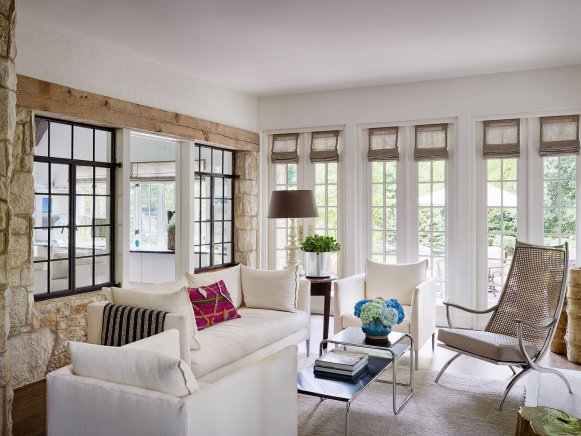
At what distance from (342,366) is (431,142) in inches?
146

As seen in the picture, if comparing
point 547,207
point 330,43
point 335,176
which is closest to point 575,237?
point 547,207

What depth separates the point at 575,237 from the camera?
18.1ft

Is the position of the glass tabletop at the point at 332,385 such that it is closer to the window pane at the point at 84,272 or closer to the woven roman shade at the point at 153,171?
the window pane at the point at 84,272

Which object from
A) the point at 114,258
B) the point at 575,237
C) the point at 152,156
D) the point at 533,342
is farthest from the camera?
the point at 152,156

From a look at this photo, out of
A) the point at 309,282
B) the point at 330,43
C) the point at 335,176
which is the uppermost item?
the point at 330,43

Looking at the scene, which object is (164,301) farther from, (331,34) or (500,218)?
(500,218)

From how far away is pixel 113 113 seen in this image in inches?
189

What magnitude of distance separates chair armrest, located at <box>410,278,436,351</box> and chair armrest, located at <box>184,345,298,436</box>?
2.04m

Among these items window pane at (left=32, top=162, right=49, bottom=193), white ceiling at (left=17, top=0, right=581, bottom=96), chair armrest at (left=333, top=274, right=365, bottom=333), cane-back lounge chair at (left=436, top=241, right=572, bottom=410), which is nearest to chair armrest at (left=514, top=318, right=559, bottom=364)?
cane-back lounge chair at (left=436, top=241, right=572, bottom=410)

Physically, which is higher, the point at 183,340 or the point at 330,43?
the point at 330,43

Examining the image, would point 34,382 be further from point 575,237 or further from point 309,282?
point 575,237

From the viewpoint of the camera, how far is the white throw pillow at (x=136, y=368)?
2.00 meters

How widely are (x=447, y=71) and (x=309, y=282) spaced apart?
2759mm

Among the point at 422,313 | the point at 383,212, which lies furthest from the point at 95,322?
the point at 383,212
